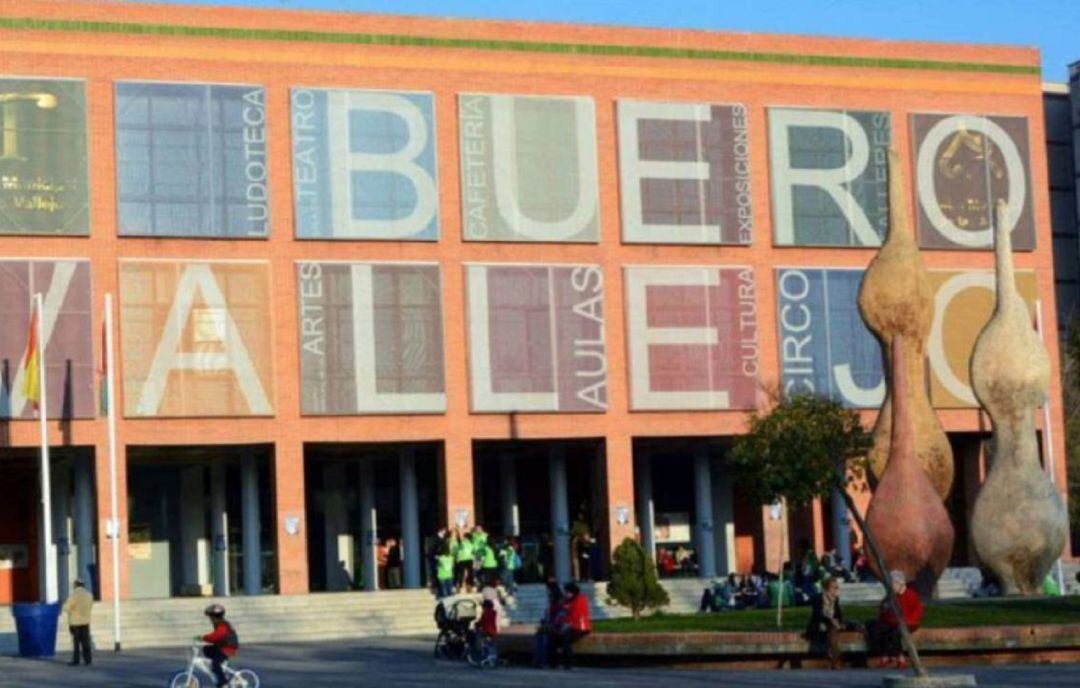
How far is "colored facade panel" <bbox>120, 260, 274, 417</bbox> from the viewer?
61.2 meters

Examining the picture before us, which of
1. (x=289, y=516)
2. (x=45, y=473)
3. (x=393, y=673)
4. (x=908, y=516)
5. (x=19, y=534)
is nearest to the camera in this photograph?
(x=393, y=673)

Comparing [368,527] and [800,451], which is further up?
[800,451]

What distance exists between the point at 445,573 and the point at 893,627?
2261 cm

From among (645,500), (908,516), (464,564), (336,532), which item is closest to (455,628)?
(908,516)

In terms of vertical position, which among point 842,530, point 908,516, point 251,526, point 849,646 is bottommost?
point 849,646

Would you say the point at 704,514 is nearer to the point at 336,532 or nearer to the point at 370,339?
the point at 336,532

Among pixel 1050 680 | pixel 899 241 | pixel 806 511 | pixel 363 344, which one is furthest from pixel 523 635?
pixel 806 511

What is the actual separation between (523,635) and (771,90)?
31.6 m

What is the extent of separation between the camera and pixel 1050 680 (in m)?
30.2

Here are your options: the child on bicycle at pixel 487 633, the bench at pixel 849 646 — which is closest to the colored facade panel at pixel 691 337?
the child on bicycle at pixel 487 633

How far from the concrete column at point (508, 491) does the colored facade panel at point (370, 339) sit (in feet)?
32.5

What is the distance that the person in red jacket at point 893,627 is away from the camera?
33.3 metres

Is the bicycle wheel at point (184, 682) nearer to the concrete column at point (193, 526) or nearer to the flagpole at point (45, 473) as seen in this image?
the flagpole at point (45, 473)

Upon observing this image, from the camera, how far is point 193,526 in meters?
72.7
